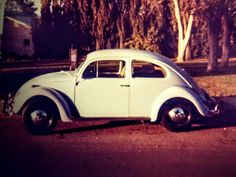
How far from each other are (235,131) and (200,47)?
34.2 metres

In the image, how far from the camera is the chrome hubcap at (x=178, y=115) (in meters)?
8.26

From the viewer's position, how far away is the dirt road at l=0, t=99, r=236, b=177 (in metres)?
5.90

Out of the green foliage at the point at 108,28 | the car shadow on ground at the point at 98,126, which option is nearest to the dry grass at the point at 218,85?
the car shadow on ground at the point at 98,126

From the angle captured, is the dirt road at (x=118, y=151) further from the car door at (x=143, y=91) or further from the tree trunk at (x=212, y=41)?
the tree trunk at (x=212, y=41)

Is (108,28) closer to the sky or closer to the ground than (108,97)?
closer to the sky

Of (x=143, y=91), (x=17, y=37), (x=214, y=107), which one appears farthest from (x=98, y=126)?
(x=17, y=37)

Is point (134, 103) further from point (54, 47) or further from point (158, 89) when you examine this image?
point (54, 47)

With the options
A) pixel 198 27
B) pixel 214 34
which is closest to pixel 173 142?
pixel 214 34

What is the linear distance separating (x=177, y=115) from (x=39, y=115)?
113 inches

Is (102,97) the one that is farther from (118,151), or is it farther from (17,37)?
(17,37)

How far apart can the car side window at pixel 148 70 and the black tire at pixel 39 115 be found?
1.89 m

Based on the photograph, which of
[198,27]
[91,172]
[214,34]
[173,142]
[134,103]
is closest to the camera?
[91,172]

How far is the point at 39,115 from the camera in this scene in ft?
26.3

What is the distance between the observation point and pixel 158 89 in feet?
26.9
